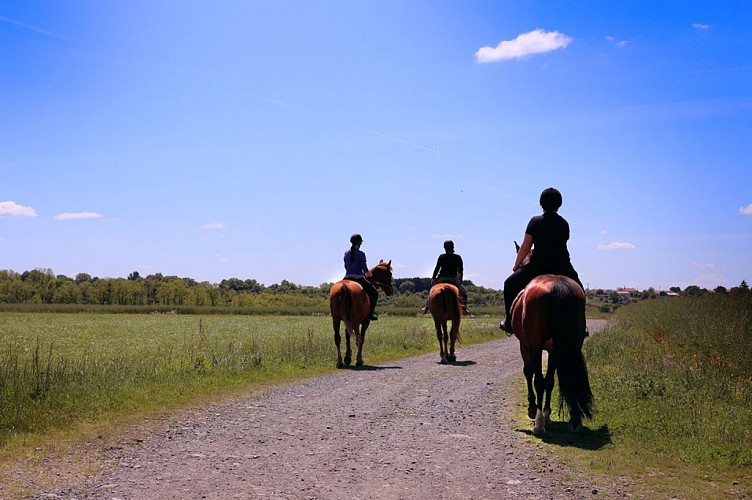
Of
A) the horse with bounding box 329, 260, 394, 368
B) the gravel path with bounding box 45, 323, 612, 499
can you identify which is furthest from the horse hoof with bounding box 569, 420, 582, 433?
the horse with bounding box 329, 260, 394, 368

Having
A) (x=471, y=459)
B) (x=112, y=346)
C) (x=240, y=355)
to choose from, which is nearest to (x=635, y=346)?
(x=240, y=355)

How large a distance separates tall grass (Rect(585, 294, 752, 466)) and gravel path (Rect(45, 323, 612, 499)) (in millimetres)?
1550

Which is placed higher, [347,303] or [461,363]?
[347,303]

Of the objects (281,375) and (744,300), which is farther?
(744,300)

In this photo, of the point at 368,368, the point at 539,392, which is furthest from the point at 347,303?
the point at 539,392

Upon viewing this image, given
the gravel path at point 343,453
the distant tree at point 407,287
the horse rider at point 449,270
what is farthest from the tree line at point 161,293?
the gravel path at point 343,453

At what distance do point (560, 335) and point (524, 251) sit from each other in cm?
172

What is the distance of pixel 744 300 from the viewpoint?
816 inches

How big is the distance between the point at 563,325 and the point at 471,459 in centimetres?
217

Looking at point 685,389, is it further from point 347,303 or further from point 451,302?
point 347,303

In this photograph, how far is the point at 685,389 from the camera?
410 inches

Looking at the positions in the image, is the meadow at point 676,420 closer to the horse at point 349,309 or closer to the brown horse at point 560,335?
the brown horse at point 560,335

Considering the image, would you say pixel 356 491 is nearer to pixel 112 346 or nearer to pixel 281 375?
pixel 281 375

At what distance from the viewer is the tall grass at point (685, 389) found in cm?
747
